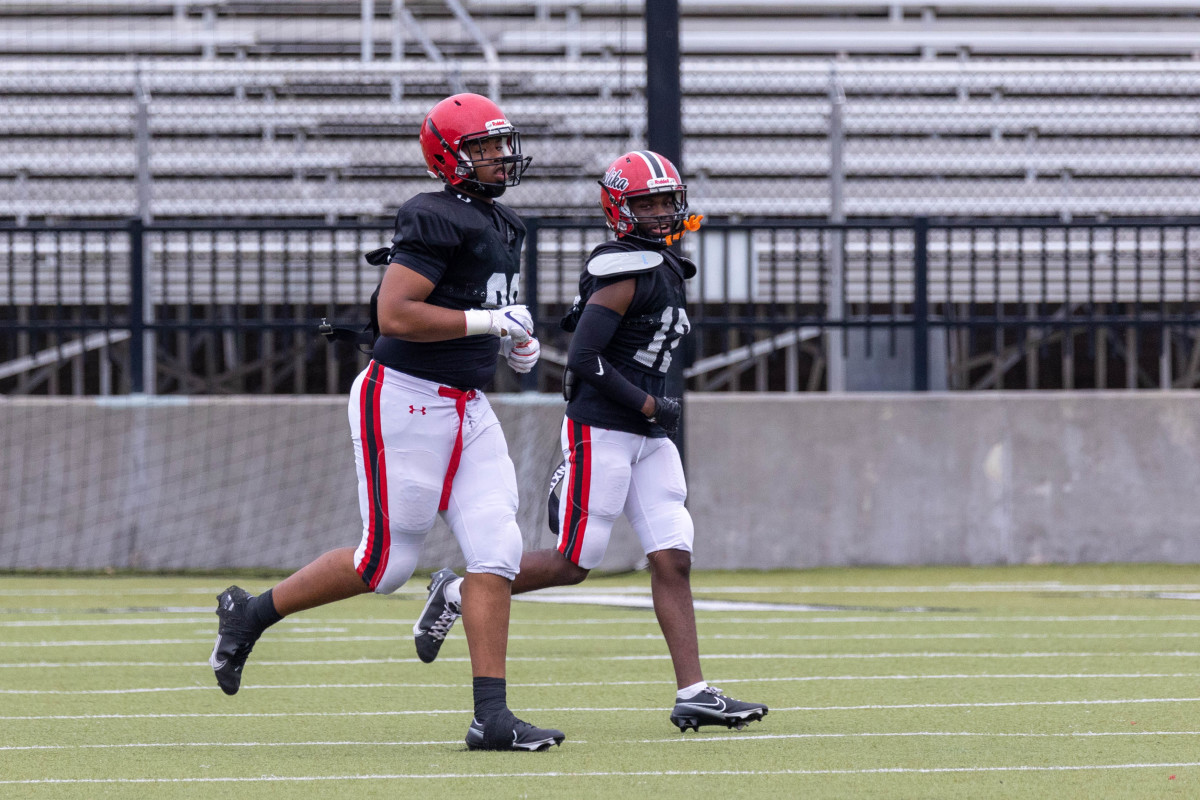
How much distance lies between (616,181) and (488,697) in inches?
63.8

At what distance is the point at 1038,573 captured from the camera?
394 inches

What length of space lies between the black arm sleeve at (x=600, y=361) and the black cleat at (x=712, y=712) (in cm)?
88

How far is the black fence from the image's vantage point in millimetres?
10367

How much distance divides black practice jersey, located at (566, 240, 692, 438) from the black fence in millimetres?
4699

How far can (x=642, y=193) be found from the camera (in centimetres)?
512

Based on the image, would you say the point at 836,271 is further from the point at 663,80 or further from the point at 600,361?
the point at 600,361

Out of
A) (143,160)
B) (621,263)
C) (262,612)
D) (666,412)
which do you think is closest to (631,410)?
(666,412)

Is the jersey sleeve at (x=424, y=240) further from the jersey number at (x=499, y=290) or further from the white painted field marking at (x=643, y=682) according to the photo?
the white painted field marking at (x=643, y=682)

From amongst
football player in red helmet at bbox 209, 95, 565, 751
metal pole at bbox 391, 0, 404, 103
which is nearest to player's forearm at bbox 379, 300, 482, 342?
football player in red helmet at bbox 209, 95, 565, 751

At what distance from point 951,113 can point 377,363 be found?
12857 millimetres

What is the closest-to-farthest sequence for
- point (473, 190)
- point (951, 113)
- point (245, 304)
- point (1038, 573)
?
point (473, 190), point (1038, 573), point (245, 304), point (951, 113)

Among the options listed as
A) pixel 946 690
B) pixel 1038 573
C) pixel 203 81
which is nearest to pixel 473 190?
pixel 946 690

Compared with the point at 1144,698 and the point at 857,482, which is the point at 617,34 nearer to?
the point at 857,482

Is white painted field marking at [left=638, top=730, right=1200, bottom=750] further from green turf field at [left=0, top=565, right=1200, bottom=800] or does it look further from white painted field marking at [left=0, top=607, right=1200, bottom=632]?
white painted field marking at [left=0, top=607, right=1200, bottom=632]
